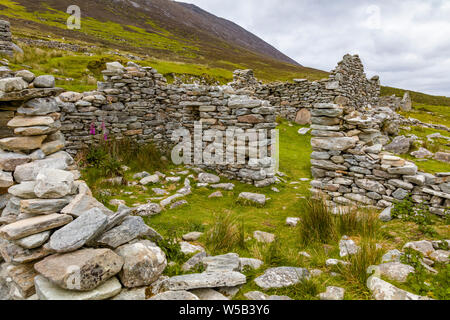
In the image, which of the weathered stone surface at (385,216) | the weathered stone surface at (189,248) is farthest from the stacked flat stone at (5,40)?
the weathered stone surface at (385,216)

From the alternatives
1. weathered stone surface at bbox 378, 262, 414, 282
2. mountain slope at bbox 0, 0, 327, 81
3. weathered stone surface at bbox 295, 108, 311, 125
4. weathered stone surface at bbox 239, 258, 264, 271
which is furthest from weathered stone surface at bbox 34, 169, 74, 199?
mountain slope at bbox 0, 0, 327, 81

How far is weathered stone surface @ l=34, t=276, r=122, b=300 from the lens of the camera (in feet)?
Result: 7.16

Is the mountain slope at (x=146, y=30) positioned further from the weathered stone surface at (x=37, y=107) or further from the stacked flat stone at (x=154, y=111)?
the weathered stone surface at (x=37, y=107)

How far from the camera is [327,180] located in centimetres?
622

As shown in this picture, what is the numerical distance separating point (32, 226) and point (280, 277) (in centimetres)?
287

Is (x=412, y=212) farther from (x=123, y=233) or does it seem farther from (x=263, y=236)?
(x=123, y=233)

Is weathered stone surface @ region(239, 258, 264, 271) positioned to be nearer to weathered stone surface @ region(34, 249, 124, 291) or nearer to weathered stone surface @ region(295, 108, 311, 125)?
weathered stone surface @ region(34, 249, 124, 291)

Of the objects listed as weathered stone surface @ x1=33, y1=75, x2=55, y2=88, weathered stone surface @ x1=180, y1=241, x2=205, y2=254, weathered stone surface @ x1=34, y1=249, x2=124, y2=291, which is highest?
weathered stone surface @ x1=33, y1=75, x2=55, y2=88

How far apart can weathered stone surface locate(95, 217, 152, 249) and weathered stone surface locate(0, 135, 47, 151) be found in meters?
2.42

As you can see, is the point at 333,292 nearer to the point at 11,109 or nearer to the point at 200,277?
the point at 200,277

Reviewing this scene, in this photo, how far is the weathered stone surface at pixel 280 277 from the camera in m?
2.89

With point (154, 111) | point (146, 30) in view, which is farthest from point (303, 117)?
point (146, 30)

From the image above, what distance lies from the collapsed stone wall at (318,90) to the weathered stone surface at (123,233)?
13.8 m

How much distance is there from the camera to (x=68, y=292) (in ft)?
7.32
